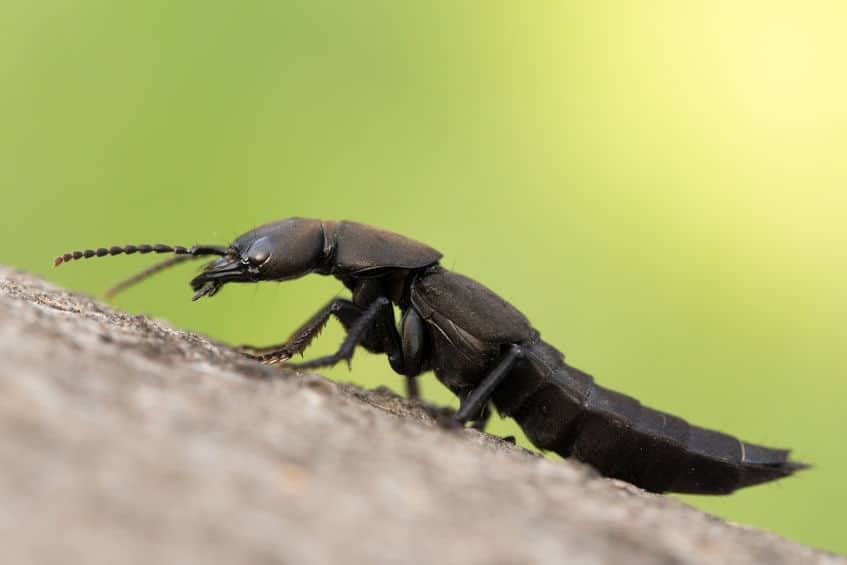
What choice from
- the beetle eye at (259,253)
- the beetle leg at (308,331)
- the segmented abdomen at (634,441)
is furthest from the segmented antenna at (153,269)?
the segmented abdomen at (634,441)

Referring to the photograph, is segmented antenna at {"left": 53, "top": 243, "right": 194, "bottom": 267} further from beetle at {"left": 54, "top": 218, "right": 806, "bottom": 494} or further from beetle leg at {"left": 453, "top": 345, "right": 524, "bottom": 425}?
beetle leg at {"left": 453, "top": 345, "right": 524, "bottom": 425}

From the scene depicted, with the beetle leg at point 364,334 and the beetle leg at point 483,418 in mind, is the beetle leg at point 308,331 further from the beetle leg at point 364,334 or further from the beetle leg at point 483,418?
the beetle leg at point 483,418

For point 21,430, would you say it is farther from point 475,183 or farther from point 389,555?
point 475,183

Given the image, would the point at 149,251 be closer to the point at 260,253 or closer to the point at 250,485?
the point at 260,253

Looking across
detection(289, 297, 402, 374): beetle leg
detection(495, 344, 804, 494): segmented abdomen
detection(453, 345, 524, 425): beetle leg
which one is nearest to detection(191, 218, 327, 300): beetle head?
detection(289, 297, 402, 374): beetle leg

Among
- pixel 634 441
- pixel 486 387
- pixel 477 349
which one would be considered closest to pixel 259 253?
pixel 477 349

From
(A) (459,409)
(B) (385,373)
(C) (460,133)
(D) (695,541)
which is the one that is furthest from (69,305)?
(C) (460,133)
